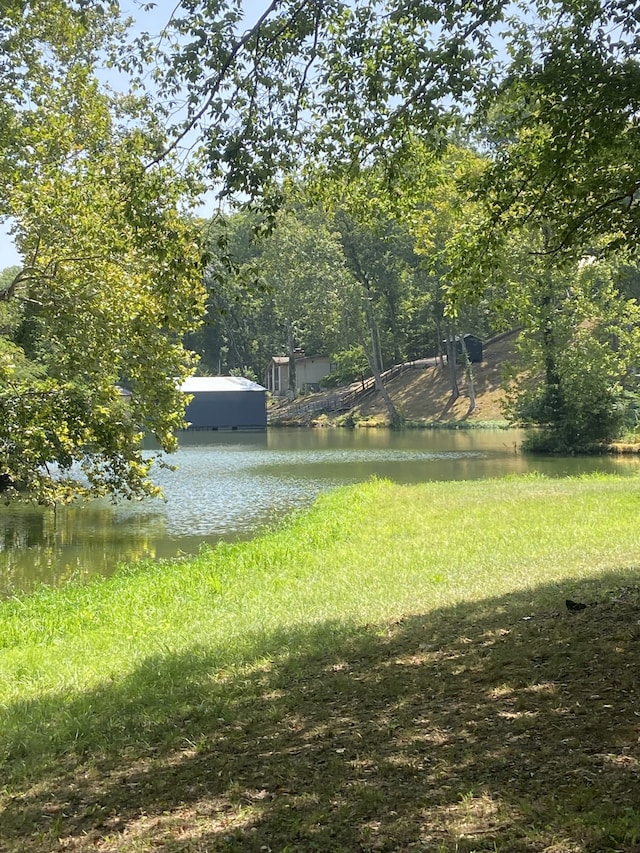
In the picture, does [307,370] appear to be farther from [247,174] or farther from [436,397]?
[247,174]

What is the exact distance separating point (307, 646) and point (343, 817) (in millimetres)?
3771

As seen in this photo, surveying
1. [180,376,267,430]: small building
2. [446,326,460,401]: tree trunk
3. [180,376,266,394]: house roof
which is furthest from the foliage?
[180,376,266,394]: house roof

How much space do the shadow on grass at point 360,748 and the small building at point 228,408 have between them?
63991 mm

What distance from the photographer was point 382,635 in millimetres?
8141

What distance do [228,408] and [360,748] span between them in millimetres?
67354

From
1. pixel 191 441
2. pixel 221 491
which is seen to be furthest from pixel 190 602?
pixel 191 441

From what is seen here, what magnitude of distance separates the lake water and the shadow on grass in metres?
9.36

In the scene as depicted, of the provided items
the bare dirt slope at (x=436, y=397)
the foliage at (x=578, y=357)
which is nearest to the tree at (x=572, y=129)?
the foliage at (x=578, y=357)

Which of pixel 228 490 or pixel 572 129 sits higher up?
pixel 572 129

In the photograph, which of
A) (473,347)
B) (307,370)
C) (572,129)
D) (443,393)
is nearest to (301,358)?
(307,370)

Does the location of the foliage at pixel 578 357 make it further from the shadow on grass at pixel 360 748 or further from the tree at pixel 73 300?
the shadow on grass at pixel 360 748

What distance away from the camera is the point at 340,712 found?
5996mm

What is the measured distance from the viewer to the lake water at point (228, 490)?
18422mm

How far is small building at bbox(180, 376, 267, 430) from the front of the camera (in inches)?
2825
